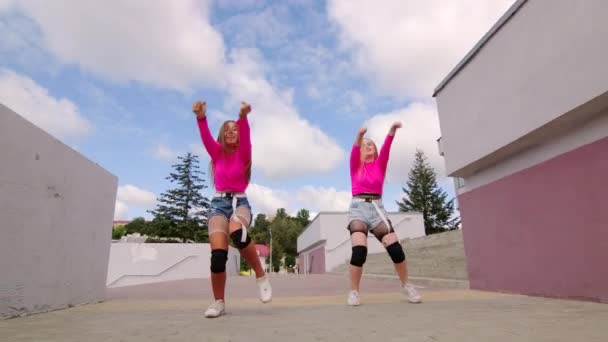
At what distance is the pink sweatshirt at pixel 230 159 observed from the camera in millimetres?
3246

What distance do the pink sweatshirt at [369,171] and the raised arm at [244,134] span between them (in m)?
1.26

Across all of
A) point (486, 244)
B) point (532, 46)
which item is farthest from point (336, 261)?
point (532, 46)

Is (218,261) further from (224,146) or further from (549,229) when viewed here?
(549,229)

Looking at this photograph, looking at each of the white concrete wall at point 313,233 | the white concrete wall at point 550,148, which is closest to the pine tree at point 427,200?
the white concrete wall at point 313,233

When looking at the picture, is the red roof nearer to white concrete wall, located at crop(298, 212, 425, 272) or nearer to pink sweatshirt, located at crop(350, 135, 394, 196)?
white concrete wall, located at crop(298, 212, 425, 272)

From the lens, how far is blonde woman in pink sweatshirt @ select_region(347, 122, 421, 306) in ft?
12.1

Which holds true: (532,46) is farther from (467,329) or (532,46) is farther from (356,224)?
(467,329)

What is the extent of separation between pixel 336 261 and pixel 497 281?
21.7m

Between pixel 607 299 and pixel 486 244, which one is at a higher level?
pixel 486 244

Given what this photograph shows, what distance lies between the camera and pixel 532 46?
142 inches

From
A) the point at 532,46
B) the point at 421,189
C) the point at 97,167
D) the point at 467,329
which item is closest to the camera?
the point at 467,329

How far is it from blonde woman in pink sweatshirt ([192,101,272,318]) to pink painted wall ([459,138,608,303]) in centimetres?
265

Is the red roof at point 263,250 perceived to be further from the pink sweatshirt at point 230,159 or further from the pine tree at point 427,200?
the pink sweatshirt at point 230,159

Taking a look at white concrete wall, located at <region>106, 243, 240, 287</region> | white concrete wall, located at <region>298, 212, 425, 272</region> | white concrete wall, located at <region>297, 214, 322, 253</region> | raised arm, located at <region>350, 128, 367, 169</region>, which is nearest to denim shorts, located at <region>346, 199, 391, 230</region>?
raised arm, located at <region>350, 128, 367, 169</region>
